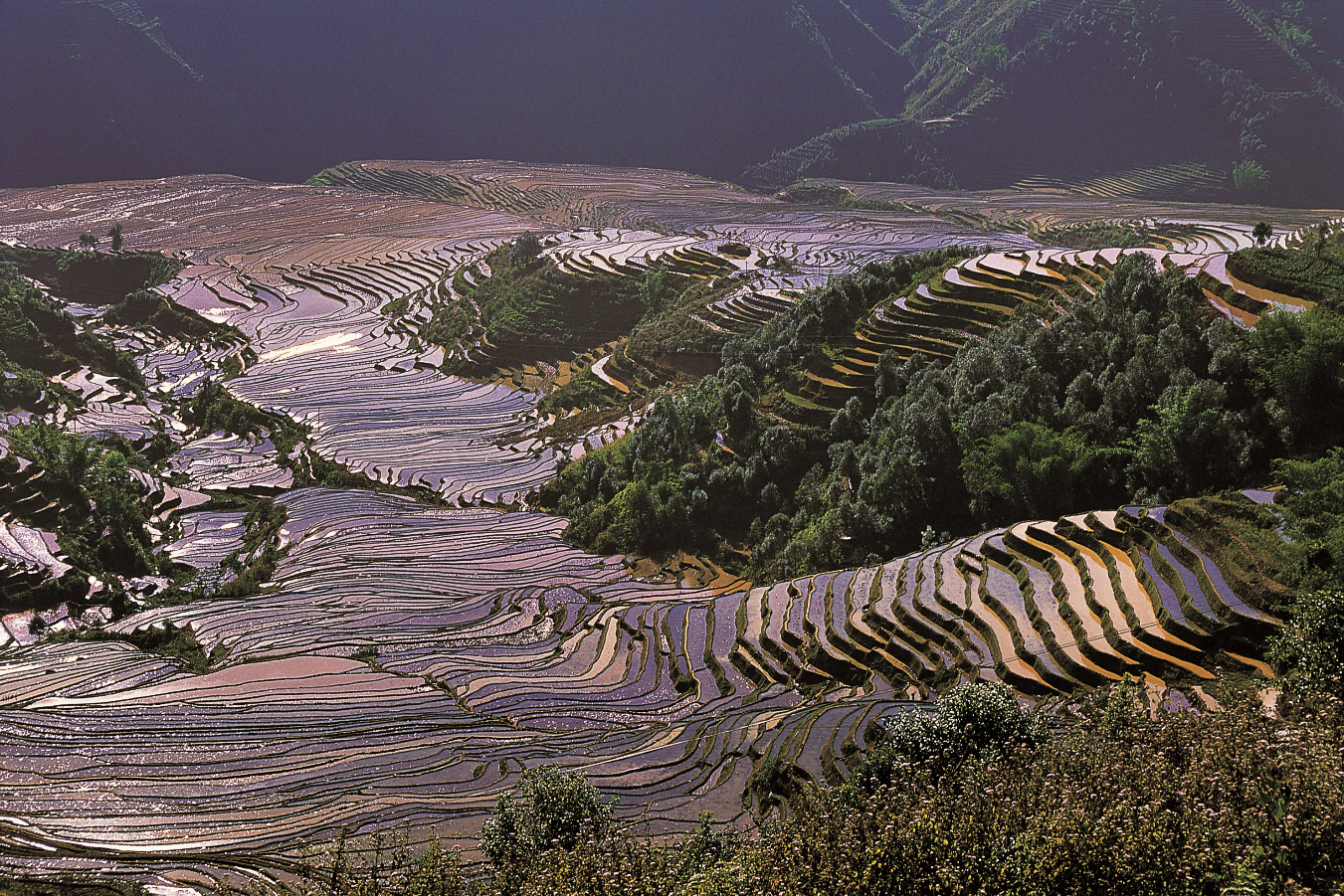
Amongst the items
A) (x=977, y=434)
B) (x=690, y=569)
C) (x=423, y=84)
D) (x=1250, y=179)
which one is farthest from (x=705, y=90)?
(x=977, y=434)

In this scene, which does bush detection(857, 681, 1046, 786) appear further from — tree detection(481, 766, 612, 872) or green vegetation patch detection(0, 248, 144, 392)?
green vegetation patch detection(0, 248, 144, 392)

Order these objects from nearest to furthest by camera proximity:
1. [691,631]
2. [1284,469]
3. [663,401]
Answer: [1284,469], [691,631], [663,401]

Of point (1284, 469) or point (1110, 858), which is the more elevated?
point (1284, 469)

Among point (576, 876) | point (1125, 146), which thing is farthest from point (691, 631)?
point (1125, 146)

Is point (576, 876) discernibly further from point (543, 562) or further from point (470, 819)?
point (543, 562)

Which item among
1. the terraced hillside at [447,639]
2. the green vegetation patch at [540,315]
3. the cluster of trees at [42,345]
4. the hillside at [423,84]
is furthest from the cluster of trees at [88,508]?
the hillside at [423,84]

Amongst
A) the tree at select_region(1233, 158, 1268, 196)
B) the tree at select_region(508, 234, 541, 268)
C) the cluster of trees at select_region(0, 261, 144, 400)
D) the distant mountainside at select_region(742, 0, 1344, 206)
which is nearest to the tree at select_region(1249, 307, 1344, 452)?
the tree at select_region(508, 234, 541, 268)
